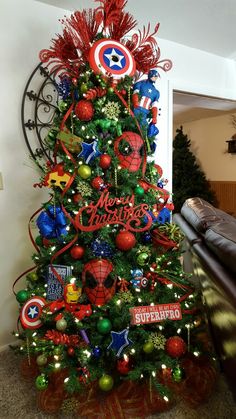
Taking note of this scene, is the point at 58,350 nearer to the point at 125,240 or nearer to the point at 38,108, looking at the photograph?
the point at 125,240

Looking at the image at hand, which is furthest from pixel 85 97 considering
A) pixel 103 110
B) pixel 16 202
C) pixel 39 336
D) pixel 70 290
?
pixel 39 336

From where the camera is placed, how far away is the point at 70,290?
4.11 feet

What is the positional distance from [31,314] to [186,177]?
3877 mm

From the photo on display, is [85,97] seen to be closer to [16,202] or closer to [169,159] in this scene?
[16,202]

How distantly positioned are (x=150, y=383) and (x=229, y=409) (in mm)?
373

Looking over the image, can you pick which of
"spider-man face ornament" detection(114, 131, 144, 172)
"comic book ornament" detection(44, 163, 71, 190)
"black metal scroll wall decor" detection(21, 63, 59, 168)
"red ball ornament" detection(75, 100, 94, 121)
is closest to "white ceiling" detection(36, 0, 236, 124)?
"black metal scroll wall decor" detection(21, 63, 59, 168)

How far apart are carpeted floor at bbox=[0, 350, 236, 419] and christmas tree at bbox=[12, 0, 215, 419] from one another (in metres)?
0.05

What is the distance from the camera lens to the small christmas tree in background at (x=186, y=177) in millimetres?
4543

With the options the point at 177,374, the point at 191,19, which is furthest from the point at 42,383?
the point at 191,19

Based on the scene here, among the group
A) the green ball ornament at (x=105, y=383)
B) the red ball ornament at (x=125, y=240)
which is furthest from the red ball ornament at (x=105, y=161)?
the green ball ornament at (x=105, y=383)

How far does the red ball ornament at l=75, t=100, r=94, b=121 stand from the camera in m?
1.25

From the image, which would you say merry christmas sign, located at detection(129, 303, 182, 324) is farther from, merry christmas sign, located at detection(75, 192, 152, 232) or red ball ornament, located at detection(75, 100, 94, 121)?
red ball ornament, located at detection(75, 100, 94, 121)

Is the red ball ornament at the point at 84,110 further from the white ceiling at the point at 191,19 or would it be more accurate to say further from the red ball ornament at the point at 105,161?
the white ceiling at the point at 191,19

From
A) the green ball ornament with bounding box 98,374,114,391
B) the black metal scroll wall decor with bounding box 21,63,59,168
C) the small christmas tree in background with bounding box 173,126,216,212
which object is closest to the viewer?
the green ball ornament with bounding box 98,374,114,391
